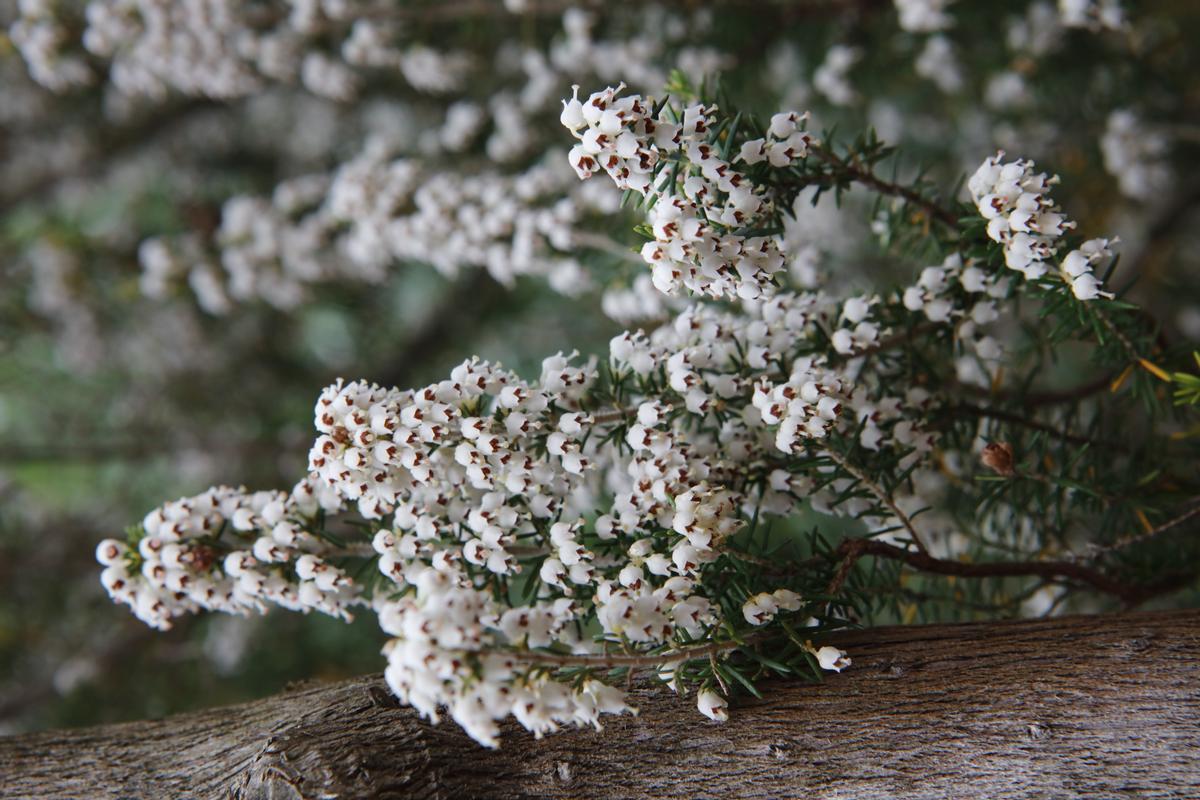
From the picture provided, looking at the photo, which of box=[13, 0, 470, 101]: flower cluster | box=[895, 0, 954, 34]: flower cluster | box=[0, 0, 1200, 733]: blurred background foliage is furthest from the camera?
box=[0, 0, 1200, 733]: blurred background foliage

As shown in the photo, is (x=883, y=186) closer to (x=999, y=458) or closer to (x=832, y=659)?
(x=999, y=458)

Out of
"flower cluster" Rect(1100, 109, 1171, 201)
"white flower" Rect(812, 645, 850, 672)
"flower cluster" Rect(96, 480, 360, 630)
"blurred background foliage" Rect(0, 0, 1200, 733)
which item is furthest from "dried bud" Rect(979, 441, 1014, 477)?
"flower cluster" Rect(1100, 109, 1171, 201)

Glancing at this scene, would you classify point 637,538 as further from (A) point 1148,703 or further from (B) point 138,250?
(B) point 138,250

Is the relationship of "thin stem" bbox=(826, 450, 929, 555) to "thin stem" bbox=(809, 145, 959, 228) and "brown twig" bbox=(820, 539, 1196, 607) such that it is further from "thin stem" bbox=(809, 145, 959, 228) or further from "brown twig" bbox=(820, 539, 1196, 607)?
"thin stem" bbox=(809, 145, 959, 228)

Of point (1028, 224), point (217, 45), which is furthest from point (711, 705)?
point (217, 45)

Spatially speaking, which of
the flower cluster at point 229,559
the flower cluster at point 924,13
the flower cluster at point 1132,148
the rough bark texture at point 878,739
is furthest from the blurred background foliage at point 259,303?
the rough bark texture at point 878,739
